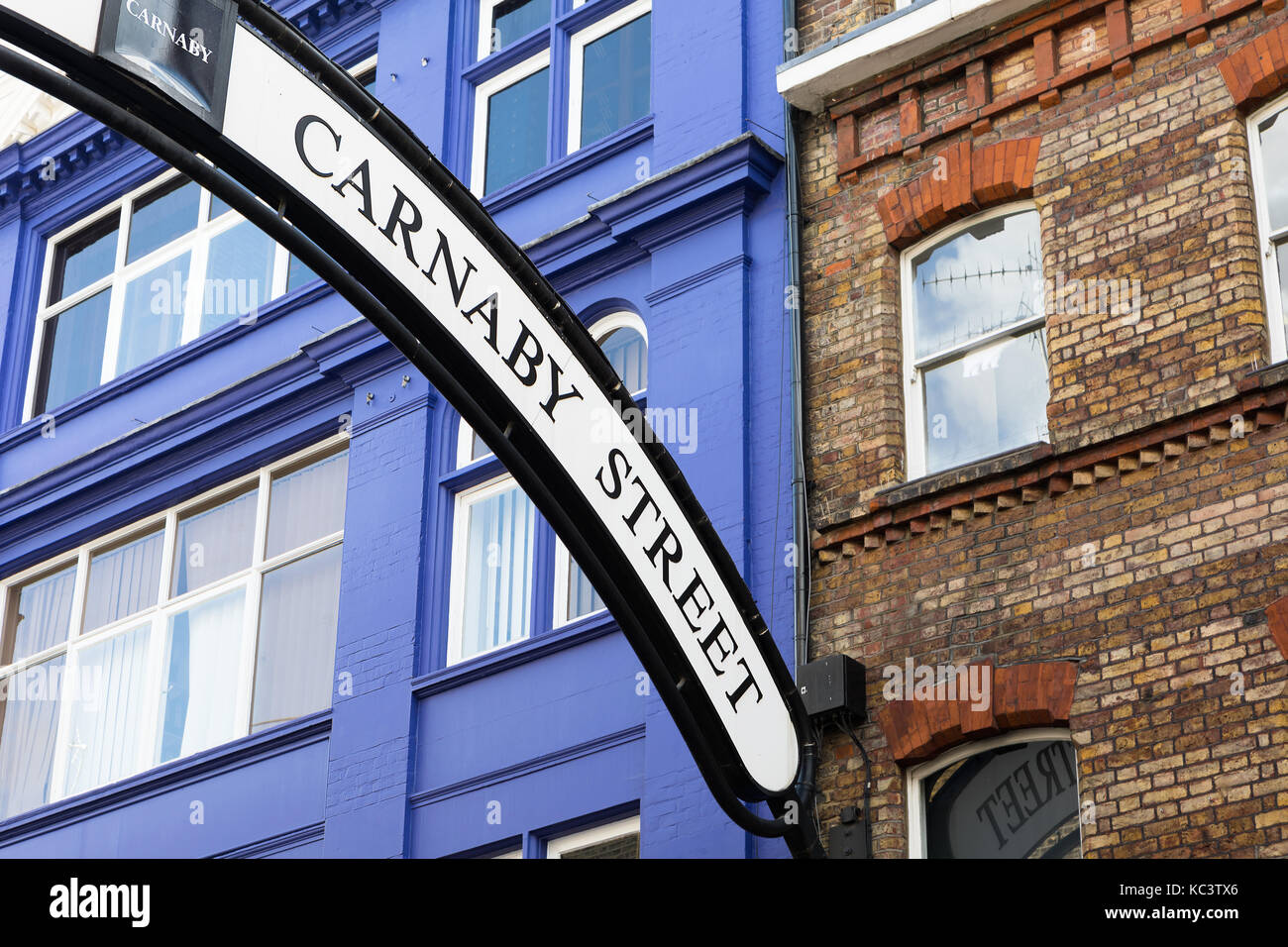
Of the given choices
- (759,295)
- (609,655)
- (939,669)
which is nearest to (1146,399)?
(939,669)

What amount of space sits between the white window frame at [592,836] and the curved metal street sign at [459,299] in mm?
3136

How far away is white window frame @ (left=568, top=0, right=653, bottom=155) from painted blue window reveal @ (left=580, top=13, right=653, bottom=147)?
4 centimetres

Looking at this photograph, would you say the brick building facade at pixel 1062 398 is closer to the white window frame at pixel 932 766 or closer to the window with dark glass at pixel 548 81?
the white window frame at pixel 932 766

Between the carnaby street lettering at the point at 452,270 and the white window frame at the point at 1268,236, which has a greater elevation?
the white window frame at the point at 1268,236

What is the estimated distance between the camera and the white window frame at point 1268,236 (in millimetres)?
11852

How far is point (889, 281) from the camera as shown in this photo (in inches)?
544

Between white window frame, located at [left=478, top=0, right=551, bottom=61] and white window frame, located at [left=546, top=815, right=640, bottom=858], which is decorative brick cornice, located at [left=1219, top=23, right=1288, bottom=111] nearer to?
white window frame, located at [left=546, top=815, right=640, bottom=858]

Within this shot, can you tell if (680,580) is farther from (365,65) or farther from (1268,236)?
(365,65)

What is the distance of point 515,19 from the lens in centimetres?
1781

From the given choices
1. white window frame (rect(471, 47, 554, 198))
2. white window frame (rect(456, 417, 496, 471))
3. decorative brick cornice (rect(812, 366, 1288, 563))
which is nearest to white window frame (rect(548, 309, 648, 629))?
white window frame (rect(456, 417, 496, 471))

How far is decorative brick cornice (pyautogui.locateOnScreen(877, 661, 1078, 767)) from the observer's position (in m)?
11.8

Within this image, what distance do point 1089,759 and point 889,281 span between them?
3948 mm

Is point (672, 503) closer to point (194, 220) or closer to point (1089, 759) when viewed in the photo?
point (1089, 759)

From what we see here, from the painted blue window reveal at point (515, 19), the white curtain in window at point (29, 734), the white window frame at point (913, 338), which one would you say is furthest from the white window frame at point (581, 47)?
the white curtain in window at point (29, 734)
